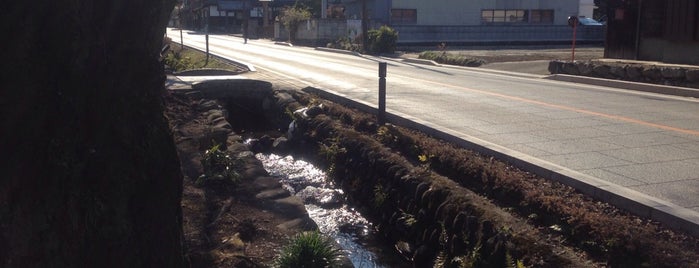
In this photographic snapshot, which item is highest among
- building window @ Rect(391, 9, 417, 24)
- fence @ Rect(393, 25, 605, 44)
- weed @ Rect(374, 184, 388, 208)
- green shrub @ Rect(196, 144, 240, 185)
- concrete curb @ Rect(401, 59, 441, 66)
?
building window @ Rect(391, 9, 417, 24)

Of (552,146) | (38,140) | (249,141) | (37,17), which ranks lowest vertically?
(249,141)

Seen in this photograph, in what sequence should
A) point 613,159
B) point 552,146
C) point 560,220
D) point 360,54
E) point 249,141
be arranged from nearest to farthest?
point 560,220 → point 613,159 → point 552,146 → point 249,141 → point 360,54

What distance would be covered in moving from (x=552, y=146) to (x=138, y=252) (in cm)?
606

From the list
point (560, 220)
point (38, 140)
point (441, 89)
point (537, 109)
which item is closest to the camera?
point (38, 140)

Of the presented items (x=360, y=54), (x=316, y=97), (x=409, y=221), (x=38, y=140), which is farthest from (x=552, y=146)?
(x=360, y=54)

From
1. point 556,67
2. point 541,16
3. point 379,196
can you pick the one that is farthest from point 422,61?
point 541,16

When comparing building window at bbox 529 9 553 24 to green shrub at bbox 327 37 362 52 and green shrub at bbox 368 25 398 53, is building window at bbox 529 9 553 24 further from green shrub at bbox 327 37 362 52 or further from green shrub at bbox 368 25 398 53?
green shrub at bbox 368 25 398 53

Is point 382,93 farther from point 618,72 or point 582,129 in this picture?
point 618,72

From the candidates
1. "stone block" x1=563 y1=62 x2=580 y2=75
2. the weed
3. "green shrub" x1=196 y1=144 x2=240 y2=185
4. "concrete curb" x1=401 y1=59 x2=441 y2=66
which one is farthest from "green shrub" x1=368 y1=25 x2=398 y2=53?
"green shrub" x1=196 y1=144 x2=240 y2=185

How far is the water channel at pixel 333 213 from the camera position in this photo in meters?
8.53

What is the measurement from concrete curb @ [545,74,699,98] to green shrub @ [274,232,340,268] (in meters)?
12.4

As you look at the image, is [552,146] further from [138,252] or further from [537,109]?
[138,252]

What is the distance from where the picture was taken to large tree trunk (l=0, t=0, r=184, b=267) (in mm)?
3896

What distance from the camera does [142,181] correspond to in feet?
14.4
